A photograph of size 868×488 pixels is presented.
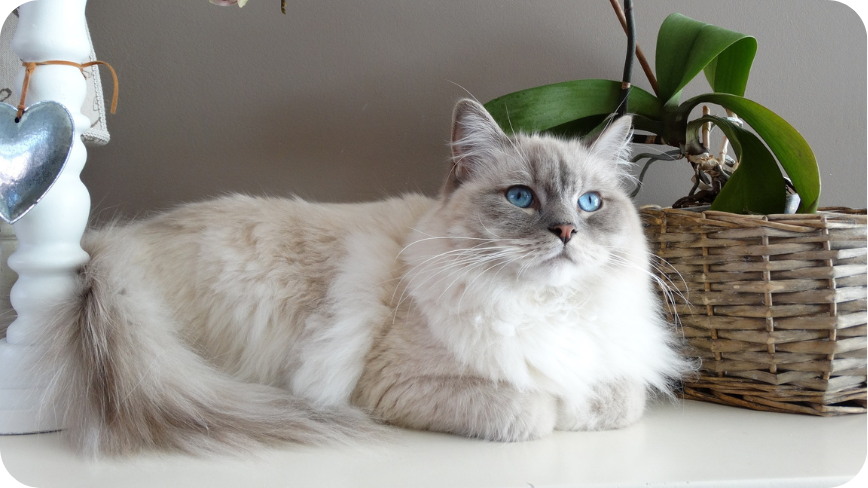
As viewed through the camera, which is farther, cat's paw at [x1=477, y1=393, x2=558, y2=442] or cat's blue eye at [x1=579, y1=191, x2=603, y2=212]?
cat's blue eye at [x1=579, y1=191, x2=603, y2=212]

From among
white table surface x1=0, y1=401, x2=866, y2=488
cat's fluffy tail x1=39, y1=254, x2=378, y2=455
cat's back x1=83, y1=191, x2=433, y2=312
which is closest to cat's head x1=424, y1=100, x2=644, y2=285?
cat's back x1=83, y1=191, x2=433, y2=312

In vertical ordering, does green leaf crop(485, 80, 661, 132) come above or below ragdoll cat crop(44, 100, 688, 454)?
above

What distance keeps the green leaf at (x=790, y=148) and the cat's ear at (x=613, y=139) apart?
10.4 inches

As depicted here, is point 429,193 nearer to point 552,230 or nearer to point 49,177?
point 552,230

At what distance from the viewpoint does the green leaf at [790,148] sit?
1.36 meters

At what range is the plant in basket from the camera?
1.29m

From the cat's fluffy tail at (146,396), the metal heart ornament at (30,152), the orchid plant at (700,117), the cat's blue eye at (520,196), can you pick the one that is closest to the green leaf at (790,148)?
the orchid plant at (700,117)

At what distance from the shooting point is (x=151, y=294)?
4.44ft

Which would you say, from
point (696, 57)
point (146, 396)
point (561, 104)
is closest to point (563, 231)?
point (561, 104)

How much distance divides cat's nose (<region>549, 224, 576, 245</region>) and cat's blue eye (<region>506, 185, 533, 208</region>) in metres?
0.14

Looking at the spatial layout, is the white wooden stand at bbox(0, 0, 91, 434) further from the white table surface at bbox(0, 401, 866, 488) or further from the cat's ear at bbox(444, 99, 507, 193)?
the cat's ear at bbox(444, 99, 507, 193)

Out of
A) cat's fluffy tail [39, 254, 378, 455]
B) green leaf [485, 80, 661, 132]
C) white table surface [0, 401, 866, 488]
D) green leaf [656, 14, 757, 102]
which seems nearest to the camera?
white table surface [0, 401, 866, 488]

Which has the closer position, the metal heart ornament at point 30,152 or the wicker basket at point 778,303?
the metal heart ornament at point 30,152

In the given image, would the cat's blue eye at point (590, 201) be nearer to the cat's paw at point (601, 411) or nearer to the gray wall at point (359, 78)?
the cat's paw at point (601, 411)
